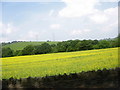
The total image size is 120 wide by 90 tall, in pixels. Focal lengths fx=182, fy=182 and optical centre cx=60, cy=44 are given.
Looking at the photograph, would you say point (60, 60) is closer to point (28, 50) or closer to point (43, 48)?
point (43, 48)

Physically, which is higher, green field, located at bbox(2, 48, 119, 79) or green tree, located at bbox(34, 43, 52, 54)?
green tree, located at bbox(34, 43, 52, 54)

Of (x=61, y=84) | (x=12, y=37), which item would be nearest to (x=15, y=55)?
(x=12, y=37)

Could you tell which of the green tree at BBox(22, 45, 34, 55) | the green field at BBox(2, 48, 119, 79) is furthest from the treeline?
the green field at BBox(2, 48, 119, 79)

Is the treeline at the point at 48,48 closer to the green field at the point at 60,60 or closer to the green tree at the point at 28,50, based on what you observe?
the green tree at the point at 28,50

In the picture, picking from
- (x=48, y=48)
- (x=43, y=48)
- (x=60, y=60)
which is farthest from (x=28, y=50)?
(x=60, y=60)

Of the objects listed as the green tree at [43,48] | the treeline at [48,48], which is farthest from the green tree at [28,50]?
the green tree at [43,48]

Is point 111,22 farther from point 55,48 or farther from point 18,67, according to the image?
point 18,67

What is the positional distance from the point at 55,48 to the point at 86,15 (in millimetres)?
1399

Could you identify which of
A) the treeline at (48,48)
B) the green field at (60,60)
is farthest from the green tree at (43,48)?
the green field at (60,60)

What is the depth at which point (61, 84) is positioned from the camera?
253cm

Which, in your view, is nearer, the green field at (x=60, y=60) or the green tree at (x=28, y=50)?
the green field at (x=60, y=60)

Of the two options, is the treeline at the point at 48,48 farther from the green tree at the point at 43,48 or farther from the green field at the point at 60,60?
the green field at the point at 60,60

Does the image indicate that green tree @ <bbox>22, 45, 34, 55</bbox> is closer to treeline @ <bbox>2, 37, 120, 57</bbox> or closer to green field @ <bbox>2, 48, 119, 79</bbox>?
treeline @ <bbox>2, 37, 120, 57</bbox>

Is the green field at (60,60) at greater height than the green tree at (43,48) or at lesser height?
lesser
